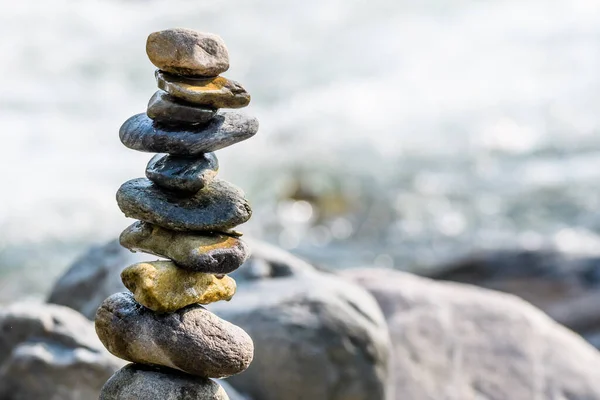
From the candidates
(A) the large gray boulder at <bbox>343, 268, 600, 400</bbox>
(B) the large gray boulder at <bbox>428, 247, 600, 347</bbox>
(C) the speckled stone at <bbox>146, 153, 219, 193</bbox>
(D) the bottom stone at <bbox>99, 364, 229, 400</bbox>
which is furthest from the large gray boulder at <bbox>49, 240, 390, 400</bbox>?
(B) the large gray boulder at <bbox>428, 247, 600, 347</bbox>

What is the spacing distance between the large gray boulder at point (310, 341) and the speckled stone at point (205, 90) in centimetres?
180

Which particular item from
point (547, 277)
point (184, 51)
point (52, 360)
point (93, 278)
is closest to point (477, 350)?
point (93, 278)

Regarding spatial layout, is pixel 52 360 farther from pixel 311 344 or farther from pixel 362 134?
pixel 362 134

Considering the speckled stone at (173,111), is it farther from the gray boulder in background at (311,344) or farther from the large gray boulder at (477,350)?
the large gray boulder at (477,350)

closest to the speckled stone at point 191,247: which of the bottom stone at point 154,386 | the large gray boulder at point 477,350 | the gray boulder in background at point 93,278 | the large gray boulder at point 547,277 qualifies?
the bottom stone at point 154,386

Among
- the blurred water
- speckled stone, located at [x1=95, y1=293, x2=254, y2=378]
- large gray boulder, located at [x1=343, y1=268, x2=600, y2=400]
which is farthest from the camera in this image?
the blurred water

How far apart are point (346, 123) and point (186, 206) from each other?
39.6 feet

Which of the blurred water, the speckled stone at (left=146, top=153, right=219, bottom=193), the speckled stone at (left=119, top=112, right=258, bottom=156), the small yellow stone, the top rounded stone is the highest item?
the top rounded stone

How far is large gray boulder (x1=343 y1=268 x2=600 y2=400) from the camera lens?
5754 millimetres

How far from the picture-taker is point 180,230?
10.8 feet

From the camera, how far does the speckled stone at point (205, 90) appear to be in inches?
→ 127

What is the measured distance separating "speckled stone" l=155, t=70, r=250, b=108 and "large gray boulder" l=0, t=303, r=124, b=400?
6.24 ft

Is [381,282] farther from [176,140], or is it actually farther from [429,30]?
[429,30]

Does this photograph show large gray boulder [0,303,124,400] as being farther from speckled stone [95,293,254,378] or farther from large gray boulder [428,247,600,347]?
large gray boulder [428,247,600,347]
